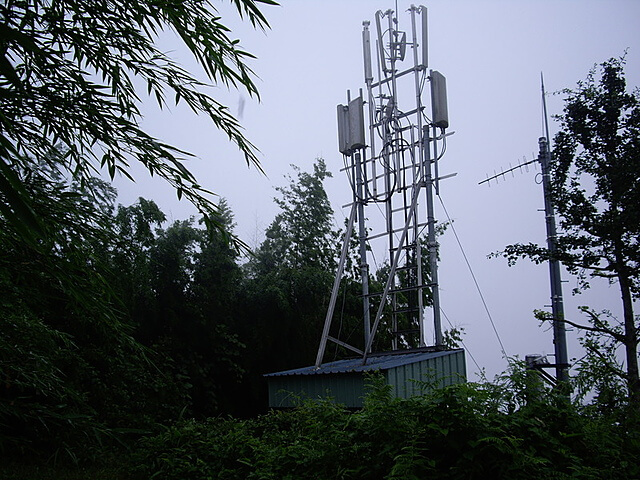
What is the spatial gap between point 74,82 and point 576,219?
791cm

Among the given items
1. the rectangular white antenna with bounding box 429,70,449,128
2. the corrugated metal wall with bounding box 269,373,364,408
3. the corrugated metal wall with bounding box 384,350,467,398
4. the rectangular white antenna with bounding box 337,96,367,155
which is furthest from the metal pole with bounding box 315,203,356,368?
the rectangular white antenna with bounding box 429,70,449,128

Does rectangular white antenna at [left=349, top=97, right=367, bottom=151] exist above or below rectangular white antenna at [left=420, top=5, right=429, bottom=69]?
below

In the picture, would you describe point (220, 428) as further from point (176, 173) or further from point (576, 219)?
point (576, 219)

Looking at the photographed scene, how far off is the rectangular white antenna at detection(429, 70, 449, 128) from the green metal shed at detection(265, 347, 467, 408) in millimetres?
2950

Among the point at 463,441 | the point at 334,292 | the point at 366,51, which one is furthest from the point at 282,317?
the point at 463,441

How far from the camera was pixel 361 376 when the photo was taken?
652 cm

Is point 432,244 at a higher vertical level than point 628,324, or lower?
higher

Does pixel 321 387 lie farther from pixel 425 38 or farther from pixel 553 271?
pixel 425 38

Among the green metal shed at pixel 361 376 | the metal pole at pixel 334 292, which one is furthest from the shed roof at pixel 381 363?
the metal pole at pixel 334 292

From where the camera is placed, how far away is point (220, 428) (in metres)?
5.93

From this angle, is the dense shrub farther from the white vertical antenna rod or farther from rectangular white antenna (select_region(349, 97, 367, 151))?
the white vertical antenna rod

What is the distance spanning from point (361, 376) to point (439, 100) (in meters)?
3.81

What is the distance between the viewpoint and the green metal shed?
6285 mm

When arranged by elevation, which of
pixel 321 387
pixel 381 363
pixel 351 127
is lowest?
pixel 321 387
